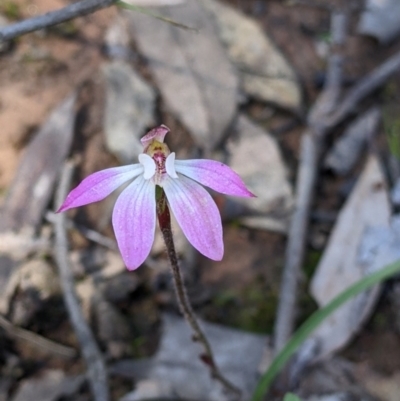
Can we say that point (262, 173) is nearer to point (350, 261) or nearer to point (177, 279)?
point (350, 261)

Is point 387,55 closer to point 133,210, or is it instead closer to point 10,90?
point 10,90

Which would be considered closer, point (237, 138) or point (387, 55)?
point (237, 138)

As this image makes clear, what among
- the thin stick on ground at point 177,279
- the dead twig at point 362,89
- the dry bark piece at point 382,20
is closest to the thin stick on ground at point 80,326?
the thin stick on ground at point 177,279

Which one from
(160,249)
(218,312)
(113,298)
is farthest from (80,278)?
(218,312)

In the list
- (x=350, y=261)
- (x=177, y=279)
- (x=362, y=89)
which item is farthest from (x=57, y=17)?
(x=362, y=89)

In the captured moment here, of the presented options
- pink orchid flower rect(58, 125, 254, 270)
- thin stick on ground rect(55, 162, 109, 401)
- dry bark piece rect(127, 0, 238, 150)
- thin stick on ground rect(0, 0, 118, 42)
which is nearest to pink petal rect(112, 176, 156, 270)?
pink orchid flower rect(58, 125, 254, 270)

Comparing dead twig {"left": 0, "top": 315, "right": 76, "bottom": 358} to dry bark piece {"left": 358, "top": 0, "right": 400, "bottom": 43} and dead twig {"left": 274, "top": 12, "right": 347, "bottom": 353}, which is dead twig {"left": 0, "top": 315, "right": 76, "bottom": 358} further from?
dry bark piece {"left": 358, "top": 0, "right": 400, "bottom": 43}
